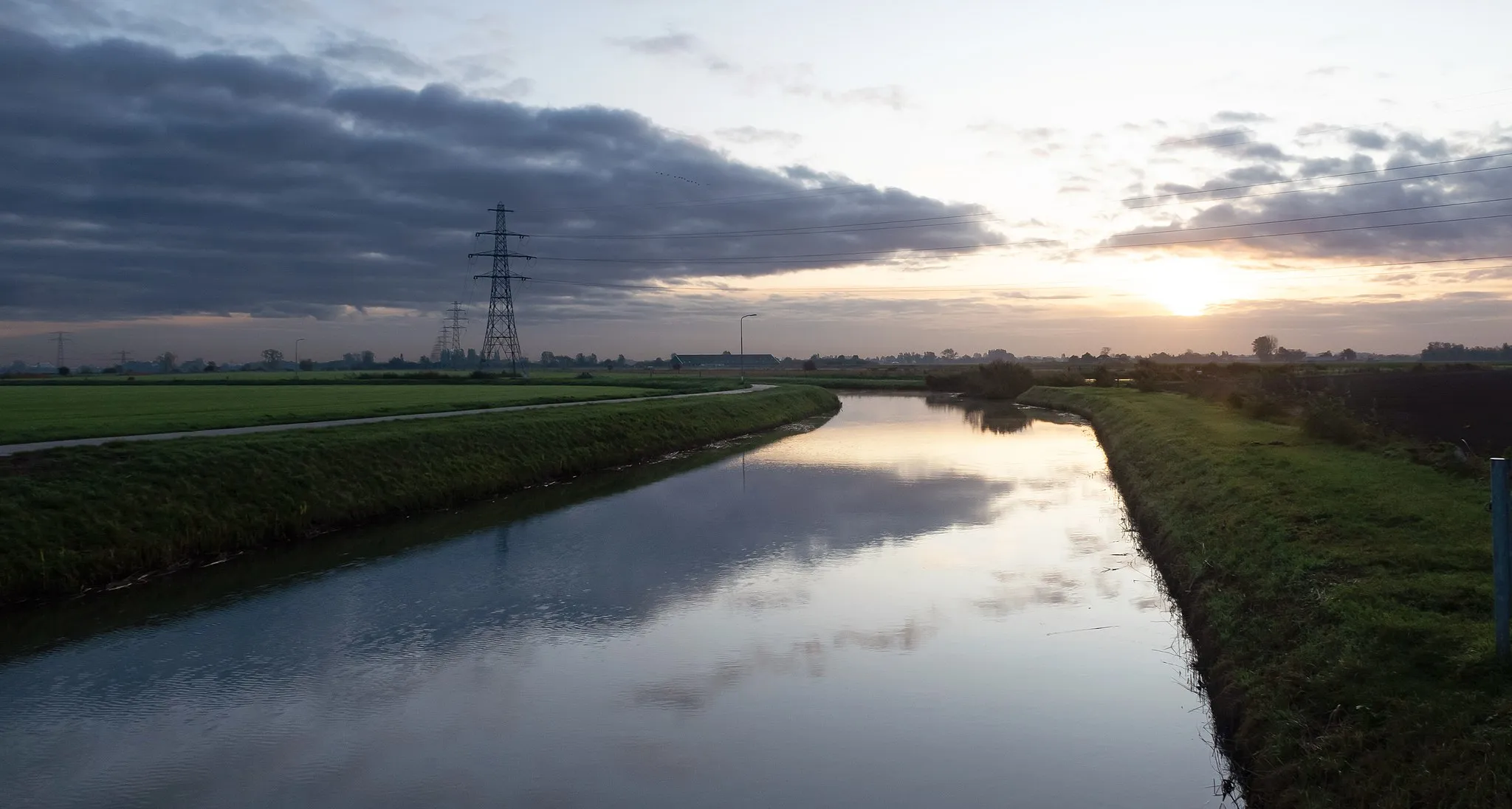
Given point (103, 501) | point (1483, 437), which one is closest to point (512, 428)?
point (103, 501)

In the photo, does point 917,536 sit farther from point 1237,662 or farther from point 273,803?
point 273,803

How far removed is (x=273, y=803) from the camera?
9.17 metres

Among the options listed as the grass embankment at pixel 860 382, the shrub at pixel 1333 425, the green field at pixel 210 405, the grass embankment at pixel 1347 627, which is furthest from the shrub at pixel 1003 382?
the grass embankment at pixel 1347 627

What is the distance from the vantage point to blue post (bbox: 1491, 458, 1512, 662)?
8.36 meters

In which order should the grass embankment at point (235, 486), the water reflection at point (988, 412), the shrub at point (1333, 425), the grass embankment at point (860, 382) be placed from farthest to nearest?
the grass embankment at point (860, 382)
the water reflection at point (988, 412)
the shrub at point (1333, 425)
the grass embankment at point (235, 486)

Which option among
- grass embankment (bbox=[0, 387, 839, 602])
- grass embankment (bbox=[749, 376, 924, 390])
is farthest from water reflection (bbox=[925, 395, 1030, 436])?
grass embankment (bbox=[0, 387, 839, 602])

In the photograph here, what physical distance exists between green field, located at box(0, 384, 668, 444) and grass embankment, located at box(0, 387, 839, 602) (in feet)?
16.5

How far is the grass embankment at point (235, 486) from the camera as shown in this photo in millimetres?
17656

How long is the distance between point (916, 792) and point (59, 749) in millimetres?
9227

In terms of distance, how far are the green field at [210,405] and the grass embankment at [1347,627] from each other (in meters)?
28.3

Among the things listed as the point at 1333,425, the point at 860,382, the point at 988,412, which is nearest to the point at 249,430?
the point at 1333,425

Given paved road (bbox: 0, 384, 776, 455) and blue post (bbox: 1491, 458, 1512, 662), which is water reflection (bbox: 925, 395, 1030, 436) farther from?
blue post (bbox: 1491, 458, 1512, 662)

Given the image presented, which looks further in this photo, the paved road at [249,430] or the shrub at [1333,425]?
the shrub at [1333,425]

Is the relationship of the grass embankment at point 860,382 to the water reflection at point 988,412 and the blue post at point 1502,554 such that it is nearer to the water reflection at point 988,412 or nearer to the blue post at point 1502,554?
the water reflection at point 988,412
